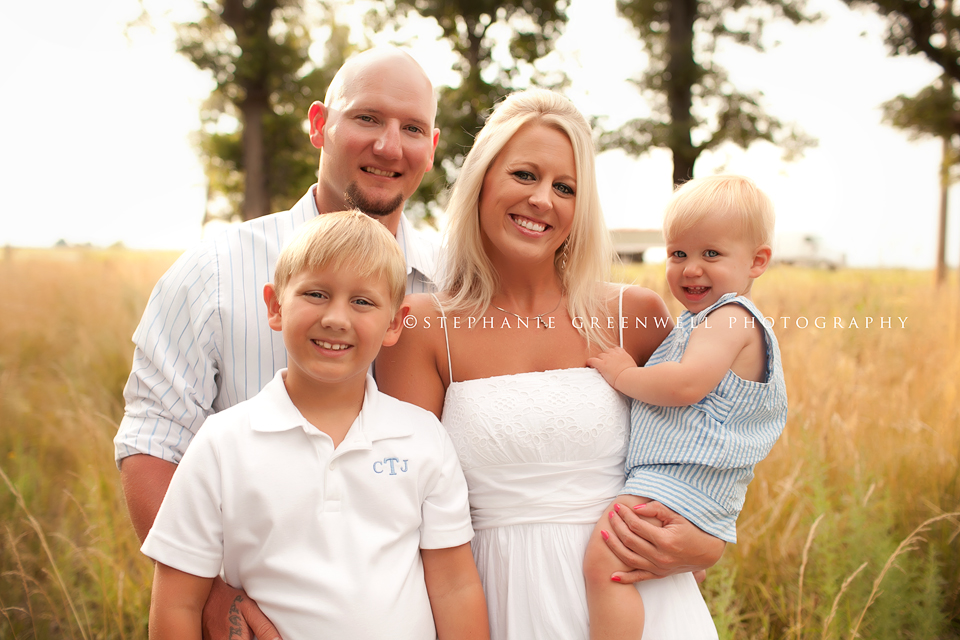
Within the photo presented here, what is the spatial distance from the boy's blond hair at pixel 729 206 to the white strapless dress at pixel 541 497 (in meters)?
0.64

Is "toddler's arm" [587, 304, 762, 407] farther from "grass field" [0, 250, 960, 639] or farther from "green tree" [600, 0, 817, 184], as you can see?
"green tree" [600, 0, 817, 184]

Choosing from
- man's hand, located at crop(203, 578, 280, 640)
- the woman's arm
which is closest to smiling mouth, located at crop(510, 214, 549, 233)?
the woman's arm

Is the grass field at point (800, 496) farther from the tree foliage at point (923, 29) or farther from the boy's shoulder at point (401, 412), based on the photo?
the tree foliage at point (923, 29)

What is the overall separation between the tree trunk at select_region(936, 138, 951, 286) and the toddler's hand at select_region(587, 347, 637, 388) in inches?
253

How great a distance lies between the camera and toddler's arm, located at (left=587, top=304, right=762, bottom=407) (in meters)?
1.82

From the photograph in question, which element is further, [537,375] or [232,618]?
[537,375]

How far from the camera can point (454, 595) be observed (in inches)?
63.0

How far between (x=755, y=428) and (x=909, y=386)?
9.83 feet

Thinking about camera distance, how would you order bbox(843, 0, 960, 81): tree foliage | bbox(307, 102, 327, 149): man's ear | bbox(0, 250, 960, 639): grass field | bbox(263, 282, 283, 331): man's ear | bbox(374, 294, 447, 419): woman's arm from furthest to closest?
bbox(843, 0, 960, 81): tree foliage < bbox(0, 250, 960, 639): grass field < bbox(307, 102, 327, 149): man's ear < bbox(374, 294, 447, 419): woman's arm < bbox(263, 282, 283, 331): man's ear

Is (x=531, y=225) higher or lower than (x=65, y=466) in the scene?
higher

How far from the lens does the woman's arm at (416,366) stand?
6.24 ft

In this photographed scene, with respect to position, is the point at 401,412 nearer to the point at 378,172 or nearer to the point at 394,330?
the point at 394,330

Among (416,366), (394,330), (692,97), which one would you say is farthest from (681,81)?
(394,330)

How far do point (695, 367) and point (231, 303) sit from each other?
145cm
